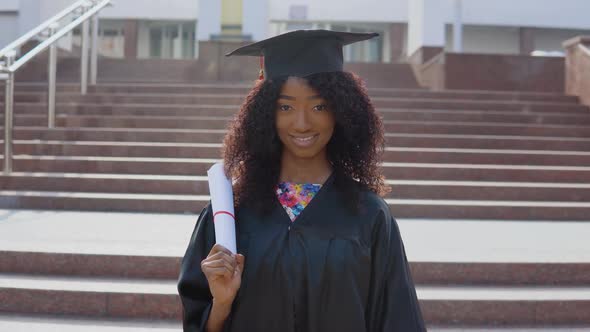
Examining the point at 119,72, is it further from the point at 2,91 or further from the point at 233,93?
the point at 233,93

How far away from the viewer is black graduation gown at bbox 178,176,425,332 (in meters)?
1.71

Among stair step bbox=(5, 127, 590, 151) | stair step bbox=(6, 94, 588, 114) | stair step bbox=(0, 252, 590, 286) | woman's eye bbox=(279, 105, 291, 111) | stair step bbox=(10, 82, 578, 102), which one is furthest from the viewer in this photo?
stair step bbox=(10, 82, 578, 102)

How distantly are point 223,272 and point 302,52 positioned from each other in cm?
70

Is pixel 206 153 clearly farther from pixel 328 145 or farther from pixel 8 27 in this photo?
pixel 8 27

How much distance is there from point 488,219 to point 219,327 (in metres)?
4.81

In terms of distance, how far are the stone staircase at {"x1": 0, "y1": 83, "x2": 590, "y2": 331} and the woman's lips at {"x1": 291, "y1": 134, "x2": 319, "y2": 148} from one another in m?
2.21

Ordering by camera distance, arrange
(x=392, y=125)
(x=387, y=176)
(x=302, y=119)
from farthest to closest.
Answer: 1. (x=392, y=125)
2. (x=387, y=176)
3. (x=302, y=119)

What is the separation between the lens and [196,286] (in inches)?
69.0

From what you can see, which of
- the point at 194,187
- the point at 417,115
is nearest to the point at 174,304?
the point at 194,187

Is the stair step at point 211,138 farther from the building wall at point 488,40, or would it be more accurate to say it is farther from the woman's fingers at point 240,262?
the building wall at point 488,40

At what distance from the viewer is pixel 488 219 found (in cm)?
605

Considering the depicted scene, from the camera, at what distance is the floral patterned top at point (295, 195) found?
1.81m

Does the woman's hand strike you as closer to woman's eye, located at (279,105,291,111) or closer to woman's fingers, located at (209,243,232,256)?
woman's fingers, located at (209,243,232,256)

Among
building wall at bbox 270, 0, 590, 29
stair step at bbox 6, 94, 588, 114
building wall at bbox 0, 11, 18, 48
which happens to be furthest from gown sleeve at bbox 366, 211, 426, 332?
building wall at bbox 270, 0, 590, 29
